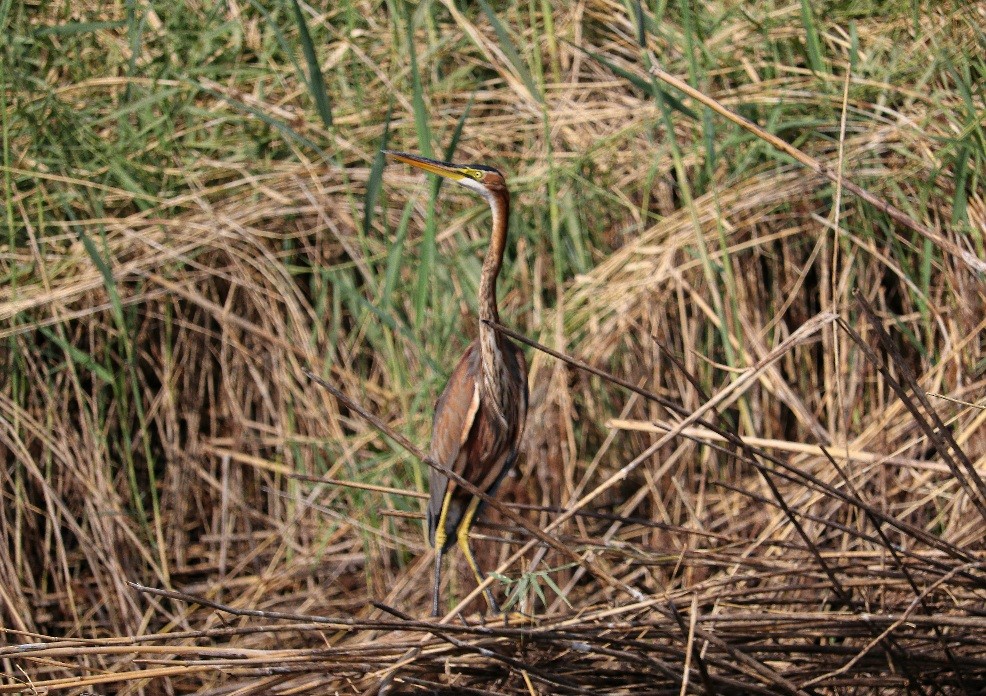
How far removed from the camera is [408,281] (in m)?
4.19

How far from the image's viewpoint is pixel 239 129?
448 cm

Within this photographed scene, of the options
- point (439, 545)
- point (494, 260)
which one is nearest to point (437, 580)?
point (439, 545)

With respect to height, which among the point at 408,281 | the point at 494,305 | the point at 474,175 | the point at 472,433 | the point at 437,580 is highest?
the point at 474,175

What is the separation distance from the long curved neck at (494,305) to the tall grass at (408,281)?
0.77 ft

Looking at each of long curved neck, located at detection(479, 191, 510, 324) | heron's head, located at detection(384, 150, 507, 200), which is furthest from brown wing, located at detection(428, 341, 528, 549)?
heron's head, located at detection(384, 150, 507, 200)

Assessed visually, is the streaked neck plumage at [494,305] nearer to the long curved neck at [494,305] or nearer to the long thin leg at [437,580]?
the long curved neck at [494,305]

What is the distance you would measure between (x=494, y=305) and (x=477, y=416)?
383 millimetres

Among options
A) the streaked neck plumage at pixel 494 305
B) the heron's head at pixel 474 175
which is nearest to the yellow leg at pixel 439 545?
the streaked neck plumage at pixel 494 305

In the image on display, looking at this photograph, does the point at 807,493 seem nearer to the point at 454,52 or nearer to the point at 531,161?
the point at 531,161

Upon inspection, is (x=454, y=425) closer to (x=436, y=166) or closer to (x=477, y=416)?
(x=477, y=416)

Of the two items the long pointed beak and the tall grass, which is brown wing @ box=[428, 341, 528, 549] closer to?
the tall grass

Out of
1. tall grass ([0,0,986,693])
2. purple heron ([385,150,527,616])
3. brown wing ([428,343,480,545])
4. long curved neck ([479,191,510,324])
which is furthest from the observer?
tall grass ([0,0,986,693])

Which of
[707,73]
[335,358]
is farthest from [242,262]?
[707,73]

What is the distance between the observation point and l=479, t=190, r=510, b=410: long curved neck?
3.22 meters
